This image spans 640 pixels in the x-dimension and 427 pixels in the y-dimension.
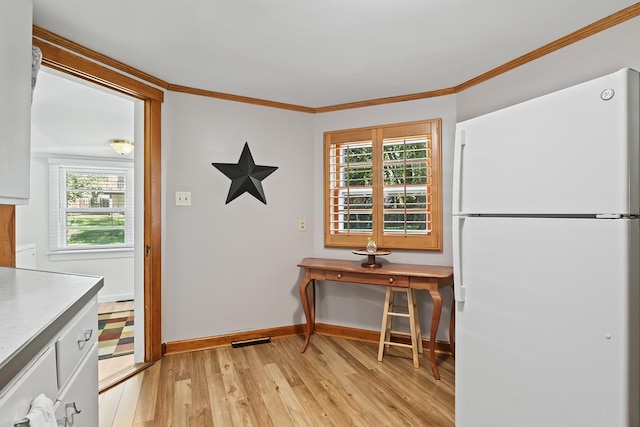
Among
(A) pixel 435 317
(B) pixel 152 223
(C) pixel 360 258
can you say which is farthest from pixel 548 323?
Answer: (B) pixel 152 223

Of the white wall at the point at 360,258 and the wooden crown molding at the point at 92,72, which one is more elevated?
Result: the wooden crown molding at the point at 92,72

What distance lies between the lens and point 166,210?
281 cm

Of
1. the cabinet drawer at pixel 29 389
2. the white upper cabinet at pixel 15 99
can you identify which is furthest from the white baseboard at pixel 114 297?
the cabinet drawer at pixel 29 389

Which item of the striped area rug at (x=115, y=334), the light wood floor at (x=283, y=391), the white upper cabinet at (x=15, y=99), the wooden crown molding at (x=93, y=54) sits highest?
the wooden crown molding at (x=93, y=54)

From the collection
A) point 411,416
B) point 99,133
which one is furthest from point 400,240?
point 99,133

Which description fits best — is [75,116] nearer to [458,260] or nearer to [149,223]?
[149,223]

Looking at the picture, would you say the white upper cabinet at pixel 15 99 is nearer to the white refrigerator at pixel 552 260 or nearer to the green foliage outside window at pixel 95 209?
the white refrigerator at pixel 552 260

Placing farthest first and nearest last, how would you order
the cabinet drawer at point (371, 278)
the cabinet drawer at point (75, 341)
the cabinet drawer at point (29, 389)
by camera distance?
the cabinet drawer at point (371, 278), the cabinet drawer at point (75, 341), the cabinet drawer at point (29, 389)

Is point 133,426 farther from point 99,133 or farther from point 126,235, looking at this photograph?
point 126,235

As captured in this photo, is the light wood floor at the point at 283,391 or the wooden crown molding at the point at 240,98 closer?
the light wood floor at the point at 283,391

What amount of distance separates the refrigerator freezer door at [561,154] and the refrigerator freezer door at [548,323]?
0.24ft

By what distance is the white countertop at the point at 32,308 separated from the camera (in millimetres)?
680

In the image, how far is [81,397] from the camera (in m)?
1.15

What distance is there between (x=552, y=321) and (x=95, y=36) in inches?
108
